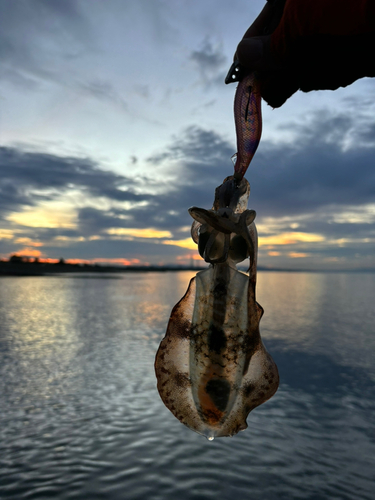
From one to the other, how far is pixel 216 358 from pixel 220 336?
11cm

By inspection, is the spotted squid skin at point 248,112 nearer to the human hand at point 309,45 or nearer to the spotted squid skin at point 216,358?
the human hand at point 309,45

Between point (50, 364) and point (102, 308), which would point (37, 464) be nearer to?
point (50, 364)

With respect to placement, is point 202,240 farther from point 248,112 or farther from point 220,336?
point 248,112

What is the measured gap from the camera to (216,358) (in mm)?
1734

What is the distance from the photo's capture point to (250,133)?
184 cm

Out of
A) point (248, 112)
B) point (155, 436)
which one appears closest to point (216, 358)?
point (248, 112)

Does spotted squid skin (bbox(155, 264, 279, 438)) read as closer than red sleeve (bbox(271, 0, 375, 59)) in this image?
No

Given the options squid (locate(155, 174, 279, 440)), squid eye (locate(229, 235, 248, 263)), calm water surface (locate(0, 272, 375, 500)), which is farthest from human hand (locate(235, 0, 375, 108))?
calm water surface (locate(0, 272, 375, 500))

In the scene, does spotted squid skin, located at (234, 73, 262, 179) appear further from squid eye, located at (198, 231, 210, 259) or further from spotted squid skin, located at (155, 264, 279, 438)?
spotted squid skin, located at (155, 264, 279, 438)

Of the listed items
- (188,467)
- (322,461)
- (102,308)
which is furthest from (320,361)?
(102,308)

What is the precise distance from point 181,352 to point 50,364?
28.9 feet

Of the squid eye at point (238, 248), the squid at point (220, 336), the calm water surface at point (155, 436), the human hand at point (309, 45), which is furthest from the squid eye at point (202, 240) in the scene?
the calm water surface at point (155, 436)

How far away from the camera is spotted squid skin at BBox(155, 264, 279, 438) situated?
66.2 inches

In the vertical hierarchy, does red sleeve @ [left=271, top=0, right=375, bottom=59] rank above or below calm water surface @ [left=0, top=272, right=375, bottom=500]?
above
